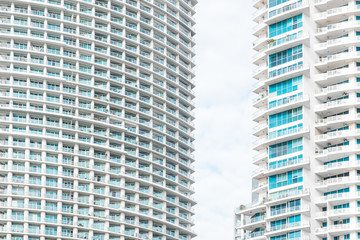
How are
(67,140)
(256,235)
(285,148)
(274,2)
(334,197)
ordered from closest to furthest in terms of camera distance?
(334,197) → (285,148) → (256,235) → (274,2) → (67,140)

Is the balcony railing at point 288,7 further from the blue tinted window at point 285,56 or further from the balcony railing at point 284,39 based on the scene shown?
the blue tinted window at point 285,56

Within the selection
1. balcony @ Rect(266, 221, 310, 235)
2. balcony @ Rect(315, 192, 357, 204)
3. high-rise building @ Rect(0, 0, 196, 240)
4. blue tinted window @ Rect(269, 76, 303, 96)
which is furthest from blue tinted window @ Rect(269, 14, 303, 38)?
high-rise building @ Rect(0, 0, 196, 240)

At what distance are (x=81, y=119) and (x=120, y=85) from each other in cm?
1324

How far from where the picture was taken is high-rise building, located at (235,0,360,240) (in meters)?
151

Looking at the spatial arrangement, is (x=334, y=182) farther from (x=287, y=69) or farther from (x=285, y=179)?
(x=287, y=69)

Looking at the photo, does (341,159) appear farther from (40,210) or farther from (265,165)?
(40,210)

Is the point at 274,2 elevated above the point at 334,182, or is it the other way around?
the point at 274,2

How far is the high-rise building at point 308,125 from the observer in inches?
5960

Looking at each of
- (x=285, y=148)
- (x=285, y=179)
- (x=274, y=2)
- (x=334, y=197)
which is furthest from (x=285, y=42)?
(x=334, y=197)

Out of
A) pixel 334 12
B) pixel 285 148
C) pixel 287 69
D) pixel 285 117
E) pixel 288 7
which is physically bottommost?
pixel 285 148

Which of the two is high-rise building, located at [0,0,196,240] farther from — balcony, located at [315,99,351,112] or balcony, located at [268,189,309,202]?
balcony, located at [315,99,351,112]

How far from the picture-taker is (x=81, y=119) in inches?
7515

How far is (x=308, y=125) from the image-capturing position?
156625 millimetres

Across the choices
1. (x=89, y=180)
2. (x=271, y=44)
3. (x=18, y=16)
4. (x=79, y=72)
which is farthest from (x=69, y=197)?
(x=271, y=44)
